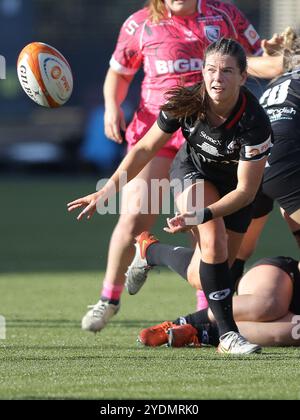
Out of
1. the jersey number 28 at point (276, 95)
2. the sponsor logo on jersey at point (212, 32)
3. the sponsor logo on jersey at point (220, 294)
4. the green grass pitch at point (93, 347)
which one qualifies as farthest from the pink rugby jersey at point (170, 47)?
the sponsor logo on jersey at point (220, 294)

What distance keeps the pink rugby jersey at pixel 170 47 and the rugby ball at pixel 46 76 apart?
83 centimetres

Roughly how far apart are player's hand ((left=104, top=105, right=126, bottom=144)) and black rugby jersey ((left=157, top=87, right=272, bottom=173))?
128cm

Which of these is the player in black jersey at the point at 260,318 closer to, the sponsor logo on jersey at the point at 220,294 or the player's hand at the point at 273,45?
the sponsor logo on jersey at the point at 220,294

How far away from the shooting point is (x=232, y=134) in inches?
226

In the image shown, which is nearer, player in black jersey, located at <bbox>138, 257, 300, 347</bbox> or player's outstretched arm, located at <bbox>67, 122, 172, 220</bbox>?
player's outstretched arm, located at <bbox>67, 122, 172, 220</bbox>

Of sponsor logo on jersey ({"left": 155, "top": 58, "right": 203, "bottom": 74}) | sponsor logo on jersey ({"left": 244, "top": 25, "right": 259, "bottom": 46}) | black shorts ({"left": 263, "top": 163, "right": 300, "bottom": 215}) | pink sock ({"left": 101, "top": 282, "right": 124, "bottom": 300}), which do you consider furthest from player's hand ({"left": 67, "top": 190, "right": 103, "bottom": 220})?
sponsor logo on jersey ({"left": 244, "top": 25, "right": 259, "bottom": 46})

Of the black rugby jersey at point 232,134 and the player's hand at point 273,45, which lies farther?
the player's hand at point 273,45

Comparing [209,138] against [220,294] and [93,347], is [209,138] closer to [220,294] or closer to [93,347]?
[220,294]

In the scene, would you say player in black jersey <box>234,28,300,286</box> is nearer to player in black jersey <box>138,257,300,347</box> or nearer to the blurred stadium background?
player in black jersey <box>138,257,300,347</box>

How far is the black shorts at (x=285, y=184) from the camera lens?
20.1 ft

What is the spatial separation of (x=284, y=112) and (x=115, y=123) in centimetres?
130

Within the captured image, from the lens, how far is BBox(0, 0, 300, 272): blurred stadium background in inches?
520

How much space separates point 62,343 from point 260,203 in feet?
A: 4.57
